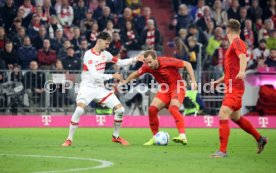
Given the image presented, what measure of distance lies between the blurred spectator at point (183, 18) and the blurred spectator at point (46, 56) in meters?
5.43

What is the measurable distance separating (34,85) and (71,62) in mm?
1519

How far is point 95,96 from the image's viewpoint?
18.6 metres

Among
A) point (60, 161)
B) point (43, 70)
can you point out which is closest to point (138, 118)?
point (43, 70)

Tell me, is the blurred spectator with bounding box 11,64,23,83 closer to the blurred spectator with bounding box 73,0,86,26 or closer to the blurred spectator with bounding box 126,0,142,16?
the blurred spectator with bounding box 73,0,86,26

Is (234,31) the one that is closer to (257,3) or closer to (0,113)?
(0,113)

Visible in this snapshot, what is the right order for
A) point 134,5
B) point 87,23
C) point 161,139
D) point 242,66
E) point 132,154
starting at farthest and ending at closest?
point 134,5
point 87,23
point 161,139
point 132,154
point 242,66

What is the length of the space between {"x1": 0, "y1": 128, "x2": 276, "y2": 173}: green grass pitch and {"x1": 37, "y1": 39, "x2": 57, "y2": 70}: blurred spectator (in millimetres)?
5377

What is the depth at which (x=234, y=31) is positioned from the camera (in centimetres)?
1533

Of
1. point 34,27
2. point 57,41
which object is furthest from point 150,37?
point 34,27

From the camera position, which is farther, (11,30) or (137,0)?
(137,0)

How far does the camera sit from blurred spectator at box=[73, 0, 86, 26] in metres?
30.0

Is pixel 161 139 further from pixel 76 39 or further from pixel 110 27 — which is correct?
pixel 76 39

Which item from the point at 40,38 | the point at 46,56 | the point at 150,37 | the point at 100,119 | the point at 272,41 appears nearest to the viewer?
the point at 100,119

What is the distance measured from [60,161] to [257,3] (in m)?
19.8
